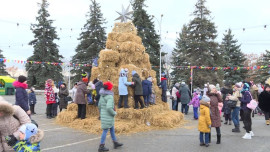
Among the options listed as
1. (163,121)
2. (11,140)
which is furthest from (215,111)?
(11,140)

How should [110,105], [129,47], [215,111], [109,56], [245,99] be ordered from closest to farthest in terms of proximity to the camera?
[110,105] → [215,111] → [245,99] → [109,56] → [129,47]

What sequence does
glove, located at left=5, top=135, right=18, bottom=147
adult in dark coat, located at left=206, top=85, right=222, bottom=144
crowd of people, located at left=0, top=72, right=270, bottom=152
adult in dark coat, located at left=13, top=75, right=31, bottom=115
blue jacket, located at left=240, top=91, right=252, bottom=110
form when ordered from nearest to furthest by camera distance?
glove, located at left=5, top=135, right=18, bottom=147, crowd of people, located at left=0, top=72, right=270, bottom=152, adult in dark coat, located at left=206, top=85, right=222, bottom=144, adult in dark coat, located at left=13, top=75, right=31, bottom=115, blue jacket, located at left=240, top=91, right=252, bottom=110

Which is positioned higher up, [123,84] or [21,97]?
[123,84]

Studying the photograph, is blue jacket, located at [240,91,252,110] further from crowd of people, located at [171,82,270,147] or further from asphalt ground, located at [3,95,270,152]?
asphalt ground, located at [3,95,270,152]

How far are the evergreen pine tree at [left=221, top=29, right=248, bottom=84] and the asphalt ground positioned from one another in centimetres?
2568

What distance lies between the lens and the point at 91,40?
32062mm

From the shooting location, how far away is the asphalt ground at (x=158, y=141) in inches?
239

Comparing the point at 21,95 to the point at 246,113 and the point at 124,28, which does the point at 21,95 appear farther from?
the point at 246,113

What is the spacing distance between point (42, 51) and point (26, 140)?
2897cm

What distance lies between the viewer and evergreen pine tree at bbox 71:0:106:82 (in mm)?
31853

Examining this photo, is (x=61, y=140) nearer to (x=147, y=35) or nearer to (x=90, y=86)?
(x=90, y=86)

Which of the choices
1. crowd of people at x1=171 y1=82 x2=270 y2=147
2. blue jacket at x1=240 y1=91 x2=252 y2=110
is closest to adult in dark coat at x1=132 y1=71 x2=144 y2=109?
crowd of people at x1=171 y1=82 x2=270 y2=147

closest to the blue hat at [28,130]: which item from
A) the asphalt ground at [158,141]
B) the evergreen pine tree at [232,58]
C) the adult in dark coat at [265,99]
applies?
the asphalt ground at [158,141]

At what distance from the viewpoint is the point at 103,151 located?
5793 mm
